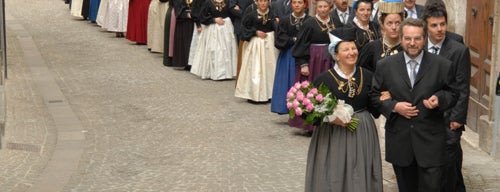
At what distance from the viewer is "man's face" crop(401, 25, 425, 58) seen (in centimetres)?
857

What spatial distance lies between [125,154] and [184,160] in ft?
2.56

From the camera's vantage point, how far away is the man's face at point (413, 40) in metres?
8.57

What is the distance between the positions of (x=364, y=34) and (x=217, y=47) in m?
7.22

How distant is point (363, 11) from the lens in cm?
1220

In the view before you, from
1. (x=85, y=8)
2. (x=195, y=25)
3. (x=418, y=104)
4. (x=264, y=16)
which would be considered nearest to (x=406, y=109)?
(x=418, y=104)

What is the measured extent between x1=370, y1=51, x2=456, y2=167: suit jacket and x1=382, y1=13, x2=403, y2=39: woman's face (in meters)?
1.61

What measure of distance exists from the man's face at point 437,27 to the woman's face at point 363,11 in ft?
9.23

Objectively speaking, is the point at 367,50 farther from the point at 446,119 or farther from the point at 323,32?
the point at 323,32

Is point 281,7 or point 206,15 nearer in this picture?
point 281,7

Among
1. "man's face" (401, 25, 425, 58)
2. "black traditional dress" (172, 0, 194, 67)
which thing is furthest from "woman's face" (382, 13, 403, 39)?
"black traditional dress" (172, 0, 194, 67)

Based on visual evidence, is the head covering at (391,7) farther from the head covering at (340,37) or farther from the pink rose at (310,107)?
the pink rose at (310,107)

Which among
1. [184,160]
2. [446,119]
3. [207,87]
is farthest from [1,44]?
[446,119]

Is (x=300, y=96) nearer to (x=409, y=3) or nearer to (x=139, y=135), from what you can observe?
(x=409, y=3)

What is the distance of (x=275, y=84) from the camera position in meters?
15.3
